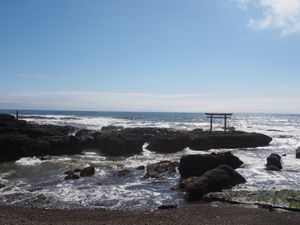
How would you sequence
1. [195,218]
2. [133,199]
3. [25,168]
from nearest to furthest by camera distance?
[195,218], [133,199], [25,168]

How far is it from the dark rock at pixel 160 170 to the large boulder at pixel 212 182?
13.2 feet

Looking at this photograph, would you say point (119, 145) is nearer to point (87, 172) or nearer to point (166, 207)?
point (87, 172)

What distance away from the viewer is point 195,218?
1355 cm

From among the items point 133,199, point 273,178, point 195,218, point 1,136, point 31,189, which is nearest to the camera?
point 195,218

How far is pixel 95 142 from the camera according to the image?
4112 cm

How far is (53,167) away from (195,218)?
15890mm

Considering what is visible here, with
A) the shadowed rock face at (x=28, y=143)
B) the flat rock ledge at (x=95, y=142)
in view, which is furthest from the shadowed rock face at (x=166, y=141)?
the shadowed rock face at (x=28, y=143)

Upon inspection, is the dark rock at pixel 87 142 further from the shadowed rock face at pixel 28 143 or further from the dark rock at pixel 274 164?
the dark rock at pixel 274 164

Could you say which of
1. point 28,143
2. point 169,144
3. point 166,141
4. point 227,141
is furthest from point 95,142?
point 227,141

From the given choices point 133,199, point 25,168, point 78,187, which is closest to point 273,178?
point 133,199

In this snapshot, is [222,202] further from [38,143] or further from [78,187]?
[38,143]

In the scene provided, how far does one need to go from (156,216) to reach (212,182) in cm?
614

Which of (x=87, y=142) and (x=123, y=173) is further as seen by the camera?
(x=87, y=142)

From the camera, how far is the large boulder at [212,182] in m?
18.4
